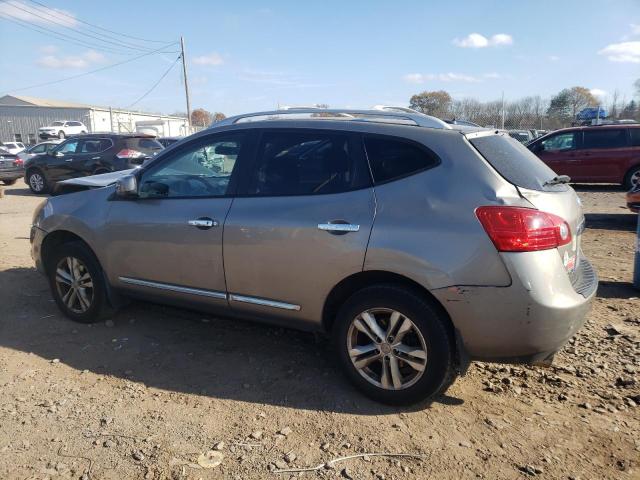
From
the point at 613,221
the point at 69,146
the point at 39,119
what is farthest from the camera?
the point at 39,119

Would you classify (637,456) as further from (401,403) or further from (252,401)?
(252,401)

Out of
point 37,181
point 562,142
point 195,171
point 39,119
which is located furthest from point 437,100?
point 39,119

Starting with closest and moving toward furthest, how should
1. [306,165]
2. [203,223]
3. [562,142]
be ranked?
[306,165] < [203,223] < [562,142]

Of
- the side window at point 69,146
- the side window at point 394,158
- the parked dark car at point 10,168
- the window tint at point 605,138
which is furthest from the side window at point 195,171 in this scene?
the parked dark car at point 10,168

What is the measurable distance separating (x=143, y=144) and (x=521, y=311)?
13353mm

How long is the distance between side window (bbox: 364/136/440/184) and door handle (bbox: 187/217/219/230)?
1.21 m

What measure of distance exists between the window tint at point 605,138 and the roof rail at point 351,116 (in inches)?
465

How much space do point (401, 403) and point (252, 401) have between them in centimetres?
95

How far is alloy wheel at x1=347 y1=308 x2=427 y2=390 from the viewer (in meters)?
3.05

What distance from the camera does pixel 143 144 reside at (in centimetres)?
1428

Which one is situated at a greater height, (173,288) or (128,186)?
(128,186)

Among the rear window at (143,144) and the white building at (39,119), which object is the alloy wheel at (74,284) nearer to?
the rear window at (143,144)

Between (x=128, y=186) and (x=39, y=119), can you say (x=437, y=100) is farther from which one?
(x=39, y=119)

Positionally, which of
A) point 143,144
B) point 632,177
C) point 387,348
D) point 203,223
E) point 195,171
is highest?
point 143,144
